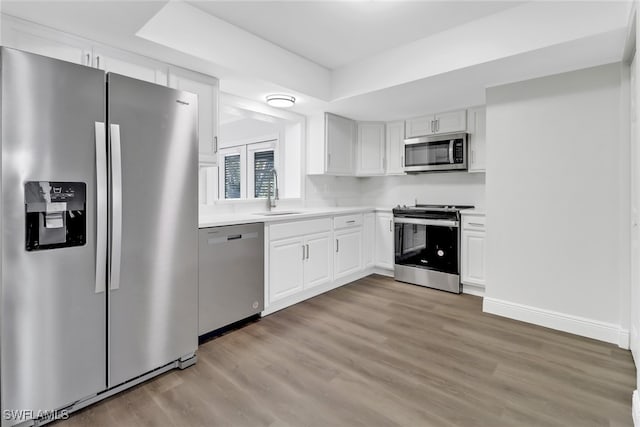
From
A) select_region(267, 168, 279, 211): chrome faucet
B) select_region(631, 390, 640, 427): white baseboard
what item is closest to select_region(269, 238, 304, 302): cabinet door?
select_region(267, 168, 279, 211): chrome faucet

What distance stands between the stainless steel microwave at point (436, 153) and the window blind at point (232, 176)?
2815 mm

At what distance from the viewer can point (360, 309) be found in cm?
319

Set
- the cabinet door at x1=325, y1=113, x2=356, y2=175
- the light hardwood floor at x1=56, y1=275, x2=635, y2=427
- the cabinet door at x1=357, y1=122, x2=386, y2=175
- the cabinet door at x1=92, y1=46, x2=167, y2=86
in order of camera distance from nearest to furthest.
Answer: the light hardwood floor at x1=56, y1=275, x2=635, y2=427, the cabinet door at x1=92, y1=46, x2=167, y2=86, the cabinet door at x1=325, y1=113, x2=356, y2=175, the cabinet door at x1=357, y1=122, x2=386, y2=175

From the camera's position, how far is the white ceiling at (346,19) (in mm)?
2396

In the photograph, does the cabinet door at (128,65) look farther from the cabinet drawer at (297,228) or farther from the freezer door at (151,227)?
the cabinet drawer at (297,228)

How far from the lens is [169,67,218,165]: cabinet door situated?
271cm

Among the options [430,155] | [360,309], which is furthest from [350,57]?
[360,309]

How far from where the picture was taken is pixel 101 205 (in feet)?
5.49

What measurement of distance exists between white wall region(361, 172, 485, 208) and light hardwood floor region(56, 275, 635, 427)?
1731mm

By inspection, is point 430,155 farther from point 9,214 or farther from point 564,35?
point 9,214

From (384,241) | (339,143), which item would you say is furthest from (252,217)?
(384,241)

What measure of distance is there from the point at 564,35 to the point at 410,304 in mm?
2533

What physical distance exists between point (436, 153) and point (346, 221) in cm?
139

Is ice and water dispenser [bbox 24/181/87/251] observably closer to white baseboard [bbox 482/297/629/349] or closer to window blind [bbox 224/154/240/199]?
white baseboard [bbox 482/297/629/349]
